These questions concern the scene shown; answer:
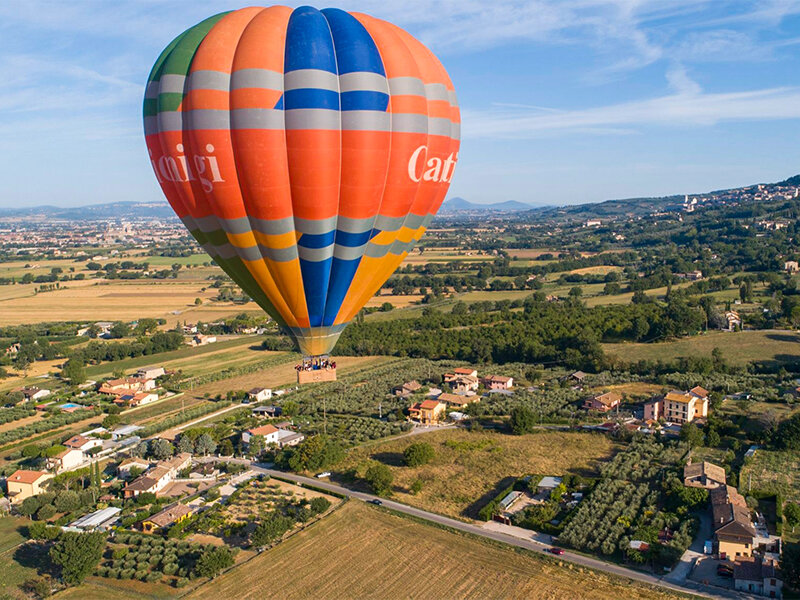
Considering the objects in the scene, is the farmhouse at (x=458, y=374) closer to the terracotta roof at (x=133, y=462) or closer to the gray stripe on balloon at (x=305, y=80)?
the terracotta roof at (x=133, y=462)

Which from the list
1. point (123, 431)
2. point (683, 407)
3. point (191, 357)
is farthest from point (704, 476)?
point (191, 357)

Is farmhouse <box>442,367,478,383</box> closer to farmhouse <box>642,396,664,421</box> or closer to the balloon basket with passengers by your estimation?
farmhouse <box>642,396,664,421</box>

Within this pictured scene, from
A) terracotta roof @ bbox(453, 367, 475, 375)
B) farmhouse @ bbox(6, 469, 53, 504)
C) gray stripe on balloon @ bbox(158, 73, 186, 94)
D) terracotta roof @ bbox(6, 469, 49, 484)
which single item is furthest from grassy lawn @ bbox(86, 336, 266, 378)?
gray stripe on balloon @ bbox(158, 73, 186, 94)

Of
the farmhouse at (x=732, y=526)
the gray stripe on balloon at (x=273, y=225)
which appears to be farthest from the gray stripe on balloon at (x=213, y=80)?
the farmhouse at (x=732, y=526)

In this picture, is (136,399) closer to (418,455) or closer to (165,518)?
(165,518)

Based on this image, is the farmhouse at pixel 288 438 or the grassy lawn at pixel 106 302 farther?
the grassy lawn at pixel 106 302

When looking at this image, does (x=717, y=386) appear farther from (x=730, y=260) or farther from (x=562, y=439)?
(x=730, y=260)
